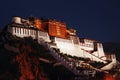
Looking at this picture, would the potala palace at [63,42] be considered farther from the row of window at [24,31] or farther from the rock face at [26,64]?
the rock face at [26,64]

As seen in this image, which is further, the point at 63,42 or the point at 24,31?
the point at 63,42

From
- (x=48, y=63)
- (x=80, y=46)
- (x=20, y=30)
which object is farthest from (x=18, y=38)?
(x=80, y=46)

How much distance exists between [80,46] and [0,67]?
94.7 feet

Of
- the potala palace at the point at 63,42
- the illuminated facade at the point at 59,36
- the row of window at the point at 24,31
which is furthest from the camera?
the illuminated facade at the point at 59,36

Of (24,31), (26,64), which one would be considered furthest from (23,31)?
(26,64)

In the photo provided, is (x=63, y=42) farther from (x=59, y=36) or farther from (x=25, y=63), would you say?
(x=25, y=63)

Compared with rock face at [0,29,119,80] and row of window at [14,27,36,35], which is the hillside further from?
row of window at [14,27,36,35]

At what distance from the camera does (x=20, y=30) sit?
9212 centimetres

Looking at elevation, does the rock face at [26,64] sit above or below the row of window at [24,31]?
below

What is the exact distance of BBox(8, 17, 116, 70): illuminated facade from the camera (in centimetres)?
9325

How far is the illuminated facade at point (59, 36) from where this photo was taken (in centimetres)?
9325

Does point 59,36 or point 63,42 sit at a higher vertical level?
point 59,36

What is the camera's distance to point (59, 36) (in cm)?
9956

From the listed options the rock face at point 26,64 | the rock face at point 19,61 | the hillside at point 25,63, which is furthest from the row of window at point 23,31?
the rock face at point 26,64
